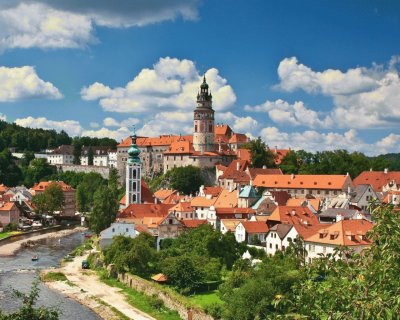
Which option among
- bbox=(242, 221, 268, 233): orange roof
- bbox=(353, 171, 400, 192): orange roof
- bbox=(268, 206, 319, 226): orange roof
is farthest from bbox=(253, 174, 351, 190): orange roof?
bbox=(242, 221, 268, 233): orange roof

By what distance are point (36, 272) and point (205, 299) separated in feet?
56.3

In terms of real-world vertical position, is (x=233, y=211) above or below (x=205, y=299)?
above

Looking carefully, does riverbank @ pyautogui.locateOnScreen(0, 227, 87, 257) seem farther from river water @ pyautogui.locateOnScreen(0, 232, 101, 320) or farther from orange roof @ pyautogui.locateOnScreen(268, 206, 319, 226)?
orange roof @ pyautogui.locateOnScreen(268, 206, 319, 226)

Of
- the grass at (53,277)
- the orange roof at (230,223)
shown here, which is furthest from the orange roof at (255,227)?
the grass at (53,277)

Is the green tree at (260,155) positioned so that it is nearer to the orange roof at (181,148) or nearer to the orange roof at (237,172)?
the orange roof at (237,172)

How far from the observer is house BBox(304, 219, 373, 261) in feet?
112

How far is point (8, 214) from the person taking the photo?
7025 centimetres

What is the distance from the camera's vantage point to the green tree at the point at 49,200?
262ft

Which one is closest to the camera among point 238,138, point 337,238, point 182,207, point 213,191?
point 337,238

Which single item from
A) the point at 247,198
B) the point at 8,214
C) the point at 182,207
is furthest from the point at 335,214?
the point at 8,214

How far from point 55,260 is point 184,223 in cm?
1119

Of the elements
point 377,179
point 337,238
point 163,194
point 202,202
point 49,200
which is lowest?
point 337,238

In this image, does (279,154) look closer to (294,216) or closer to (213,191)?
(213,191)

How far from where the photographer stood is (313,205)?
174 ft
